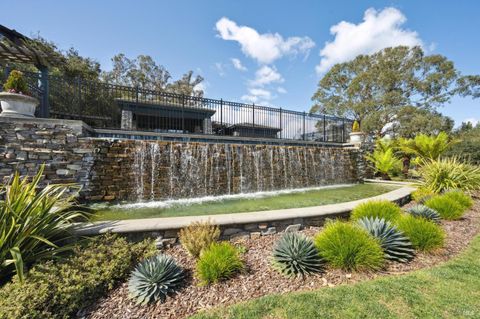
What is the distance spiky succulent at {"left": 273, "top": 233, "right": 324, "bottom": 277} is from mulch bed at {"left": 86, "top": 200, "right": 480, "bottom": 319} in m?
0.10

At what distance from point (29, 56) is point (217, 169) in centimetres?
639

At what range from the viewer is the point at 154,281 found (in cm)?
237

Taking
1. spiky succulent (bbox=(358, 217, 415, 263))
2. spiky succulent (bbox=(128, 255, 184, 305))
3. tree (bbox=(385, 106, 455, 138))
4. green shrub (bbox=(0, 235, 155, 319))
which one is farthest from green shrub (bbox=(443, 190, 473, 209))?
tree (bbox=(385, 106, 455, 138))

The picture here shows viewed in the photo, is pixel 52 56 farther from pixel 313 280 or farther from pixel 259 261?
pixel 313 280

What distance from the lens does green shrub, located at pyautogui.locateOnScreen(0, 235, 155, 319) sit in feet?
6.52

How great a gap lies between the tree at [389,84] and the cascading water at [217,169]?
1662 centimetres

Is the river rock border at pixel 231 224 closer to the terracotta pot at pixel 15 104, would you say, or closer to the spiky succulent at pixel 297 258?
the spiky succulent at pixel 297 258

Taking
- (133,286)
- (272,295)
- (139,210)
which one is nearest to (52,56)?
(139,210)

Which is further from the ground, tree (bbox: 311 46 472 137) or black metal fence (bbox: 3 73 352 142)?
tree (bbox: 311 46 472 137)

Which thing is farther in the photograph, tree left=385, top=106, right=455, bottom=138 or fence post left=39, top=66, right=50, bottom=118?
tree left=385, top=106, right=455, bottom=138

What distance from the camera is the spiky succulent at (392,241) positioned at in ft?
9.83

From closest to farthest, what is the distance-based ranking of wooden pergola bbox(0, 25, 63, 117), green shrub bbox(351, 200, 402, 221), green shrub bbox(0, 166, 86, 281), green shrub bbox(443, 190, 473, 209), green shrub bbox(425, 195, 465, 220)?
1. green shrub bbox(0, 166, 86, 281)
2. green shrub bbox(351, 200, 402, 221)
3. green shrub bbox(425, 195, 465, 220)
4. green shrub bbox(443, 190, 473, 209)
5. wooden pergola bbox(0, 25, 63, 117)

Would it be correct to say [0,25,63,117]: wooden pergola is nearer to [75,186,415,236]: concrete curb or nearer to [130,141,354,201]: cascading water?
[130,141,354,201]: cascading water

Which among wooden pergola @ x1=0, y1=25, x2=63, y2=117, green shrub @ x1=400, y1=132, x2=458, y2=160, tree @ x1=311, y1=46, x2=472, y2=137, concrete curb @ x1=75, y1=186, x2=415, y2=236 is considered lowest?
concrete curb @ x1=75, y1=186, x2=415, y2=236
